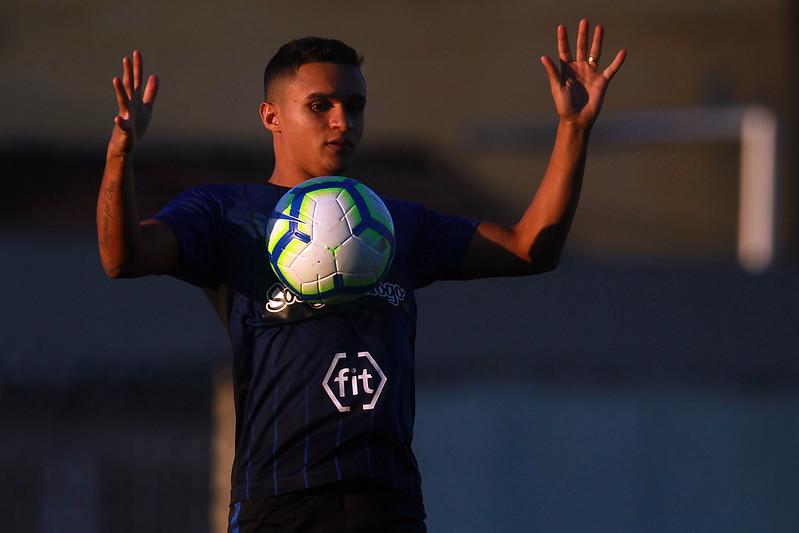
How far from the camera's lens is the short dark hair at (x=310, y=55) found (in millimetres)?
3928

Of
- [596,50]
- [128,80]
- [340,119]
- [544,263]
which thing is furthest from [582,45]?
[128,80]

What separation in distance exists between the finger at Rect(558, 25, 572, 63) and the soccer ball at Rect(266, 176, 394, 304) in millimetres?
857

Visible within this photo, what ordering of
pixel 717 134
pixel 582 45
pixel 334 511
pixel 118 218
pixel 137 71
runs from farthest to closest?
pixel 717 134
pixel 582 45
pixel 137 71
pixel 334 511
pixel 118 218

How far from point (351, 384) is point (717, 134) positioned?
14.8 meters

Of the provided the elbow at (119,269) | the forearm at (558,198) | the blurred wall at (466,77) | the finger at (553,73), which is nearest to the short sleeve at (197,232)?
the elbow at (119,269)

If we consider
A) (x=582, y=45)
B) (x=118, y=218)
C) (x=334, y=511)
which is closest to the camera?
(x=118, y=218)

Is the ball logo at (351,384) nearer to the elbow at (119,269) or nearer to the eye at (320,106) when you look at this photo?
the elbow at (119,269)

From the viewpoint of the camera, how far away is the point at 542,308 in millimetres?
9086

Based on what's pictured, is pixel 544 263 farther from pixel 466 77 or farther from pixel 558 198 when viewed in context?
pixel 466 77

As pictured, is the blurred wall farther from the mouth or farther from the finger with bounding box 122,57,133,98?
the finger with bounding box 122,57,133,98

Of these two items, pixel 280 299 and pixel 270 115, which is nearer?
pixel 280 299

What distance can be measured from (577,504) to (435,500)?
107cm

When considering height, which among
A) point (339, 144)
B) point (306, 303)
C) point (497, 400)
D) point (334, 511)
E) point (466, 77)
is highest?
point (466, 77)

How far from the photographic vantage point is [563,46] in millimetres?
3867
